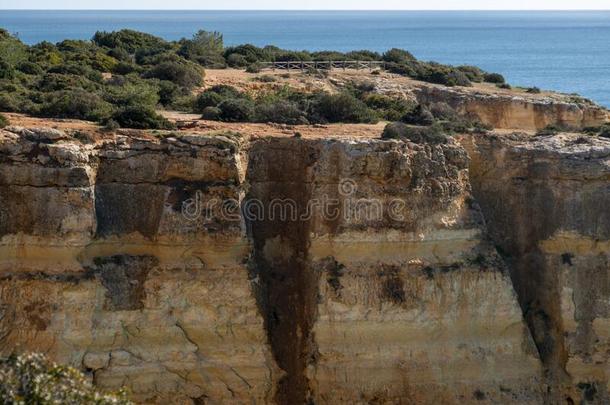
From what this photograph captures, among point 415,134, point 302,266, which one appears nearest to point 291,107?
point 415,134

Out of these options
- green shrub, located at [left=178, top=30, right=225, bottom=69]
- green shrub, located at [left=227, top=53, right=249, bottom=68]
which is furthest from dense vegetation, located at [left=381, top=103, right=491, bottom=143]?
green shrub, located at [left=178, top=30, right=225, bottom=69]

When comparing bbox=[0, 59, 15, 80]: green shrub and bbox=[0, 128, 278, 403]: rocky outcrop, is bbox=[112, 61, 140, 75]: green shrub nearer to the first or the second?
bbox=[0, 59, 15, 80]: green shrub

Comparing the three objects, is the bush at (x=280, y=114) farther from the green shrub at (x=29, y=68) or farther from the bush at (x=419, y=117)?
the green shrub at (x=29, y=68)

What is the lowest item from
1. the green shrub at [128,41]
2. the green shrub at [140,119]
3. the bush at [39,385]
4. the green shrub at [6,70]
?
the bush at [39,385]

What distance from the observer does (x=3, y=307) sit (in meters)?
20.3

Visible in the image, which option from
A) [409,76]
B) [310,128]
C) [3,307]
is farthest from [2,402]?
[409,76]

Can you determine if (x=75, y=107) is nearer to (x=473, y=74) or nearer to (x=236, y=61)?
(x=236, y=61)

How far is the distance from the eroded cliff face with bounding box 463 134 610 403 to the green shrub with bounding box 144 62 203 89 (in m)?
9.82

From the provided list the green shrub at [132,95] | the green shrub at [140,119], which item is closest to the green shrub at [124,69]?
the green shrub at [132,95]

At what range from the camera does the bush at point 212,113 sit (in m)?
25.4

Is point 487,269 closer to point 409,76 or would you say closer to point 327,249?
point 327,249

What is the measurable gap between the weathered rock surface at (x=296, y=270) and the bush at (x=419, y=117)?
9.92ft

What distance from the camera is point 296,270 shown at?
22.4 m

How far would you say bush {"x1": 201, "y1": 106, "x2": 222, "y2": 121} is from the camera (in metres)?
25.4
